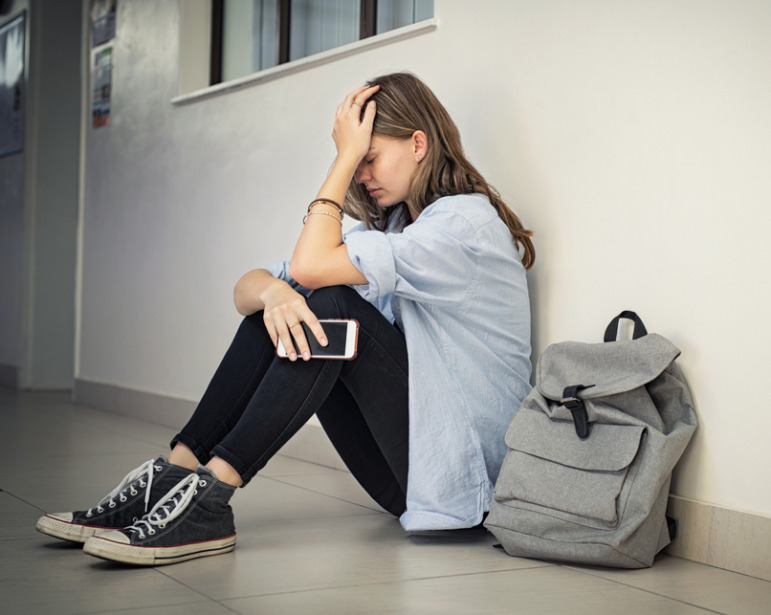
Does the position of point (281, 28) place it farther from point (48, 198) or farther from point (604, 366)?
point (48, 198)

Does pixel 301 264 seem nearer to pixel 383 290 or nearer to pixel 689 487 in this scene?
pixel 383 290

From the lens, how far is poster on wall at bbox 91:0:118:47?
13.6 feet

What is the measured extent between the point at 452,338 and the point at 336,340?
0.88 feet

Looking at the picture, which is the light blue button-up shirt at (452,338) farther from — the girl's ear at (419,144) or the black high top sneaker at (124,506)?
the black high top sneaker at (124,506)

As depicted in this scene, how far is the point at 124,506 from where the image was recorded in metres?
1.61

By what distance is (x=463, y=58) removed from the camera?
231 cm

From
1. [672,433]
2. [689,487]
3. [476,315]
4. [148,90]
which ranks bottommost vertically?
[689,487]

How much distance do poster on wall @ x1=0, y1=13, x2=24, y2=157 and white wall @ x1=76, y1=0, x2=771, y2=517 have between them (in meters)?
2.42

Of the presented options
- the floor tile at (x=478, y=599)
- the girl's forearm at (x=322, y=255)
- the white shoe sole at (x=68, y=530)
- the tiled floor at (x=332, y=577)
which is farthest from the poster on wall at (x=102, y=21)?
the floor tile at (x=478, y=599)

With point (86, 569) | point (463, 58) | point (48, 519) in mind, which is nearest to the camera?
point (86, 569)

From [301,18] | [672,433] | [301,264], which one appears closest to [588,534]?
[672,433]

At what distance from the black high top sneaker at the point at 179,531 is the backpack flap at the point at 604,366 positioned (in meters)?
0.59

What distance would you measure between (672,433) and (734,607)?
0.30 metres

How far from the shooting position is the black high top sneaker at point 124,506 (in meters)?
1.58
